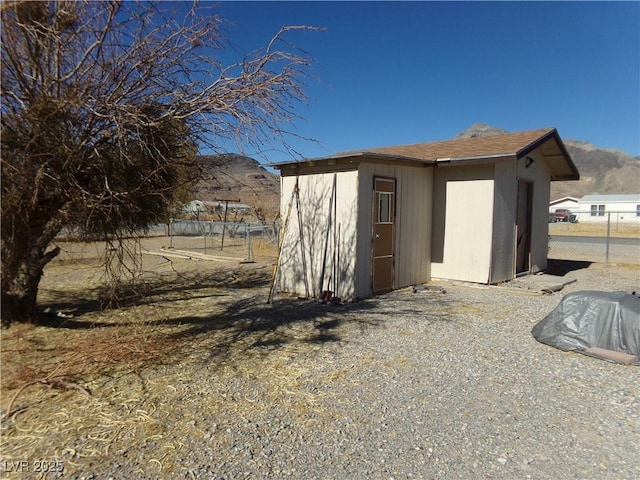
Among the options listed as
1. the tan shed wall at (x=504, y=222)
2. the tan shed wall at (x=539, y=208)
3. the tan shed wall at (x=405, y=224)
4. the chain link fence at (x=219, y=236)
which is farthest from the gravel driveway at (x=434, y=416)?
the chain link fence at (x=219, y=236)

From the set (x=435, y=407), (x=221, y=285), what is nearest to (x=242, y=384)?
(x=435, y=407)

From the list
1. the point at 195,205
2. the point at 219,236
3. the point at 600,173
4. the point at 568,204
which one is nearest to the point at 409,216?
the point at 195,205

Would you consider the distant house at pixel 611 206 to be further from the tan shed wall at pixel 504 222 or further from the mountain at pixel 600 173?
the tan shed wall at pixel 504 222

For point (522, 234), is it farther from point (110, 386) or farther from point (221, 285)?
point (110, 386)

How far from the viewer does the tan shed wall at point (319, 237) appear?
7.73 m

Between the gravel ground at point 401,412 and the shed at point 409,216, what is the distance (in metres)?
2.36

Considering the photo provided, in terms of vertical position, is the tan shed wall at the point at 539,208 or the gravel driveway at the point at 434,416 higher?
the tan shed wall at the point at 539,208

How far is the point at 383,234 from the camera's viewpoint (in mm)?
8359

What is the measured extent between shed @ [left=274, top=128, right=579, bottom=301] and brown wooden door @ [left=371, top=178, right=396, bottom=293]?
0.07 feet

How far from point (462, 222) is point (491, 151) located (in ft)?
5.58

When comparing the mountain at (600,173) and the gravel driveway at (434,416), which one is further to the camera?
the mountain at (600,173)

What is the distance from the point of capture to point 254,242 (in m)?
21.3

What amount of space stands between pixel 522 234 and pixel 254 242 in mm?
13641

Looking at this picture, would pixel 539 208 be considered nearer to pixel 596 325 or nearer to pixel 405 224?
pixel 405 224
